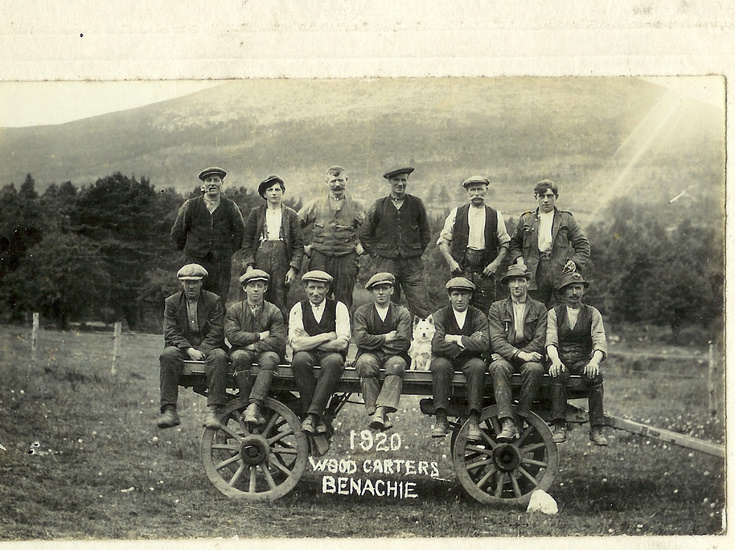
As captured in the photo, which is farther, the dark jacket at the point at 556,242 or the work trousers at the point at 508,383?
the dark jacket at the point at 556,242

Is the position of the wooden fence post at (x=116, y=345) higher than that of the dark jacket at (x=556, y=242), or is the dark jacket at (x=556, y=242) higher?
the dark jacket at (x=556, y=242)

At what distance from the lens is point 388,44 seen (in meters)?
6.08

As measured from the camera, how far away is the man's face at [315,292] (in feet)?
19.3

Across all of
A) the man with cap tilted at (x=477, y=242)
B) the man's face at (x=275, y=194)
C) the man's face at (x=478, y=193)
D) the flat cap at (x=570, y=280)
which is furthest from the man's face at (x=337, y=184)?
the flat cap at (x=570, y=280)

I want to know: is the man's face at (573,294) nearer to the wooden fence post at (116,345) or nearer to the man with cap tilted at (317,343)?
the man with cap tilted at (317,343)

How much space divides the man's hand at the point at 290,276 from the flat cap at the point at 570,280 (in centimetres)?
196

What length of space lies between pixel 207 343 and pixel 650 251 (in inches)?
135

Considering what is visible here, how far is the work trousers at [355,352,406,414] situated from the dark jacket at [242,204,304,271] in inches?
36.0

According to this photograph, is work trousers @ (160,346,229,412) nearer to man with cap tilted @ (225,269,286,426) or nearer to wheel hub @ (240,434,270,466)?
man with cap tilted @ (225,269,286,426)

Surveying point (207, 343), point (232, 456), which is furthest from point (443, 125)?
point (232, 456)

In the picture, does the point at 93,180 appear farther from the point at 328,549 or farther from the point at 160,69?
the point at 328,549

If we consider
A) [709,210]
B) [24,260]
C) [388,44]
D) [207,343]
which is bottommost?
[207,343]

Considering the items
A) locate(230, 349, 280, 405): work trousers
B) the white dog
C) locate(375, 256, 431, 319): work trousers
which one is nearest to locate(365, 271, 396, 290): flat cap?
locate(375, 256, 431, 319): work trousers

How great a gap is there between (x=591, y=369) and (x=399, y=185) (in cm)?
194
